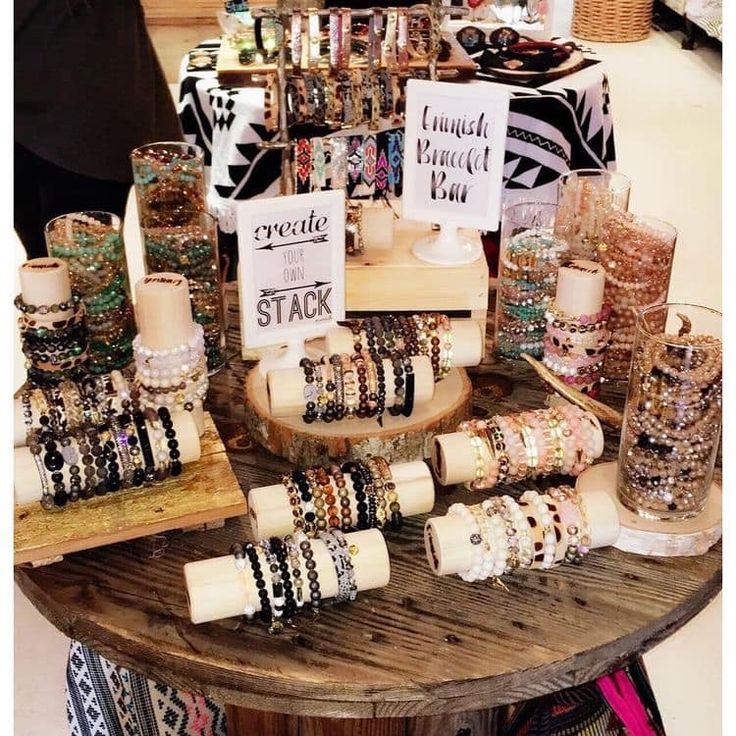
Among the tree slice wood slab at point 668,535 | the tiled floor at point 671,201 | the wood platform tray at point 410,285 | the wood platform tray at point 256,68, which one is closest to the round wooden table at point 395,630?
the tree slice wood slab at point 668,535

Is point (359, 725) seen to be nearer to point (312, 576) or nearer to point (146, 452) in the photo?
point (312, 576)

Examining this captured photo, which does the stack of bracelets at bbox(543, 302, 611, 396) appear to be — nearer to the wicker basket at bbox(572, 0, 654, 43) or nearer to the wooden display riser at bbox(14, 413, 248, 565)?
the wooden display riser at bbox(14, 413, 248, 565)

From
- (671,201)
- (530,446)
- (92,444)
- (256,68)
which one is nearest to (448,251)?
(530,446)

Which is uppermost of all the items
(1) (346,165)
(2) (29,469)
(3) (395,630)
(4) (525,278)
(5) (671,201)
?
(1) (346,165)

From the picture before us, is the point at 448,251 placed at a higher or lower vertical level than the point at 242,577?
higher

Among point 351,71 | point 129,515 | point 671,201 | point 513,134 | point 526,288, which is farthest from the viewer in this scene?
point 671,201

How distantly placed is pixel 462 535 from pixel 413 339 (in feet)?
1.06

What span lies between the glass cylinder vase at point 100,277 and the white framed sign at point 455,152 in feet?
1.50

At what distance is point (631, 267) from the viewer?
1.29 metres

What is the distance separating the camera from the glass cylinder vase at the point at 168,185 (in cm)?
137

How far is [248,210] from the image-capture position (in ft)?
3.70

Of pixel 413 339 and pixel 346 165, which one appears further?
pixel 346 165

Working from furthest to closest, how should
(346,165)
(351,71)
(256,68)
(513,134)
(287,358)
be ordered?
1. (513,134)
2. (256,68)
3. (351,71)
4. (346,165)
5. (287,358)

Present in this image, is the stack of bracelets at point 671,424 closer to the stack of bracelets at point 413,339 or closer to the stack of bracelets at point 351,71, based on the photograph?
the stack of bracelets at point 413,339
